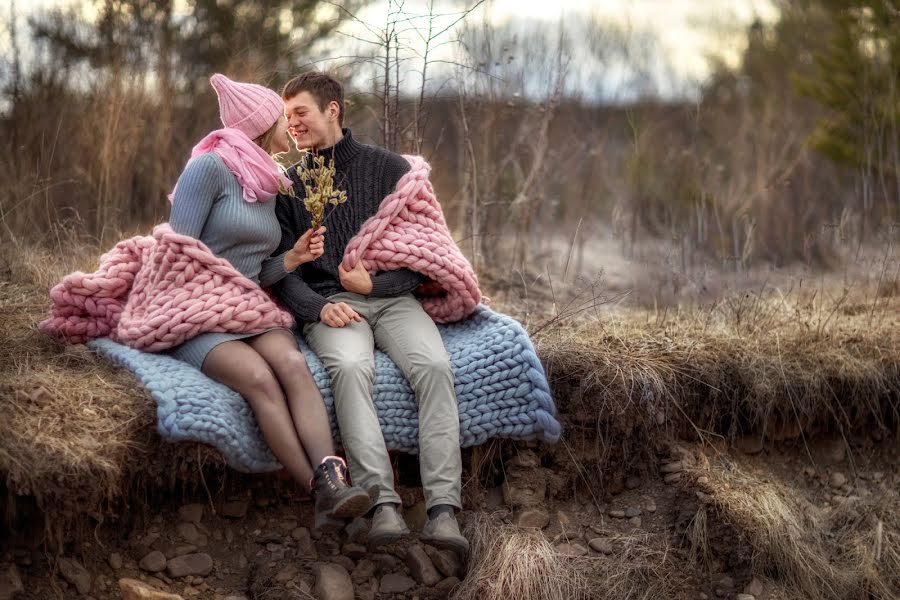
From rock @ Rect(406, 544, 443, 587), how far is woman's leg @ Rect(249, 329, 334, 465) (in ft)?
1.48

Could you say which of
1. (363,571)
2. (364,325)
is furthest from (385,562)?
(364,325)

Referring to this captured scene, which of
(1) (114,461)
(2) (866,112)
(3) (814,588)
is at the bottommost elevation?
(3) (814,588)

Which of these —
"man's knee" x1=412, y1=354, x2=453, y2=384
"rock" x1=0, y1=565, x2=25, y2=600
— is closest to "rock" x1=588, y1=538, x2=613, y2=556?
"man's knee" x1=412, y1=354, x2=453, y2=384

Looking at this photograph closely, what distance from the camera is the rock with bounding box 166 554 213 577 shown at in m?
2.96

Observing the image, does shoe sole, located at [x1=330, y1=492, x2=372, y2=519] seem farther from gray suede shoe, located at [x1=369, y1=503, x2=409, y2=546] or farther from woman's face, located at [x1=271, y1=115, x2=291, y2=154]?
woman's face, located at [x1=271, y1=115, x2=291, y2=154]

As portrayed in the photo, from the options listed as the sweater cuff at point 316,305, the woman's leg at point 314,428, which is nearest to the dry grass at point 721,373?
the sweater cuff at point 316,305

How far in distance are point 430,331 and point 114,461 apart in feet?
3.65

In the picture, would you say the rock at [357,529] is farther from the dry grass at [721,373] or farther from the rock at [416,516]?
the dry grass at [721,373]

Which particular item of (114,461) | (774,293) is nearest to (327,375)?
(114,461)

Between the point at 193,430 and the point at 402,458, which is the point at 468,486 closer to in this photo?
the point at 402,458

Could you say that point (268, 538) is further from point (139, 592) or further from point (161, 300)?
point (161, 300)

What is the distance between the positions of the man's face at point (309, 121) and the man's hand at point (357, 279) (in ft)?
1.47

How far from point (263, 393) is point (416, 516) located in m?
0.72

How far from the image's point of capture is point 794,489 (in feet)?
12.3
